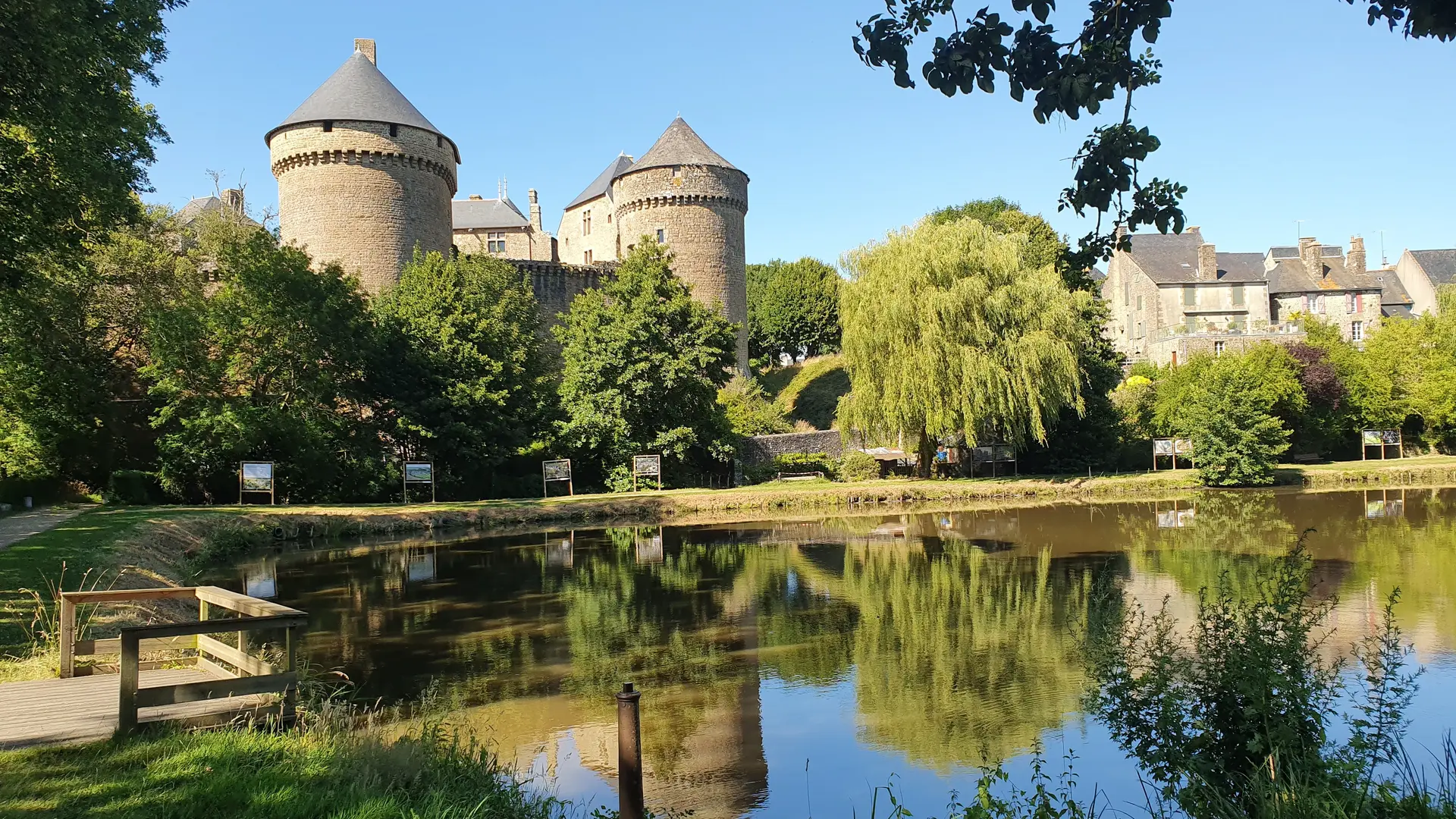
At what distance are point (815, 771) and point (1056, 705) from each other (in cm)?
194

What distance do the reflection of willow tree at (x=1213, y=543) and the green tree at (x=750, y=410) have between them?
1434cm

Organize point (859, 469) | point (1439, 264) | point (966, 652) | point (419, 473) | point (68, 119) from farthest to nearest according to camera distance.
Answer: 1. point (1439, 264)
2. point (859, 469)
3. point (419, 473)
4. point (68, 119)
5. point (966, 652)

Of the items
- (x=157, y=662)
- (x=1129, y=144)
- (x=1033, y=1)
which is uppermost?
(x=1033, y=1)

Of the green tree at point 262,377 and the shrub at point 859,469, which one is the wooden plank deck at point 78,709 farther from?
the shrub at point 859,469

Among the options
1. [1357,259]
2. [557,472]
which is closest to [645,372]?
[557,472]

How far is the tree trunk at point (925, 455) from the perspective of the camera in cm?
2719

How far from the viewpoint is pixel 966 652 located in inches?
330

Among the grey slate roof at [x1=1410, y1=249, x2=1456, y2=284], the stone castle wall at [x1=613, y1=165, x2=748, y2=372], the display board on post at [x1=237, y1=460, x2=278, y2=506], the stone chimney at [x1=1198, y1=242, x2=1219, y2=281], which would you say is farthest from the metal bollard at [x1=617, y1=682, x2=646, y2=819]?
the grey slate roof at [x1=1410, y1=249, x2=1456, y2=284]

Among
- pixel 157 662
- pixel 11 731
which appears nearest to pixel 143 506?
pixel 157 662

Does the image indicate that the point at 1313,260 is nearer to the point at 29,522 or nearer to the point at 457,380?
the point at 457,380

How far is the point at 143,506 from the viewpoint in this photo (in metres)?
19.0

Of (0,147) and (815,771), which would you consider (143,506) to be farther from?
(815,771)

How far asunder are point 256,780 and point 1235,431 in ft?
84.2

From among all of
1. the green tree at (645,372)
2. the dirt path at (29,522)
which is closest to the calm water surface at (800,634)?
the dirt path at (29,522)
